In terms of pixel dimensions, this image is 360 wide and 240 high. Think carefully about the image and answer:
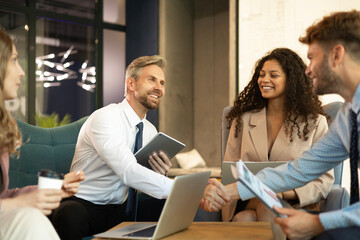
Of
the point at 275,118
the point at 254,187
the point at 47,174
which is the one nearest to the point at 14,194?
the point at 47,174

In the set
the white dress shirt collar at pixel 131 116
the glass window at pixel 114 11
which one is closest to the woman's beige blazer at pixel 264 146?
the white dress shirt collar at pixel 131 116

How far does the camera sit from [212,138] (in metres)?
6.50

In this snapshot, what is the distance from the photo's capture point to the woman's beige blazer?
7.57ft

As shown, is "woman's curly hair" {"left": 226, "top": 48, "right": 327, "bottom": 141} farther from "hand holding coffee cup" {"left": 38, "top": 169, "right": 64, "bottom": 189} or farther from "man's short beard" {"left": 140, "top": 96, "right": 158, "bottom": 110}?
"hand holding coffee cup" {"left": 38, "top": 169, "right": 64, "bottom": 189}

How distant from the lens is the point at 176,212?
1.69m

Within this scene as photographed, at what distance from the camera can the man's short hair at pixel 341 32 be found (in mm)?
1676

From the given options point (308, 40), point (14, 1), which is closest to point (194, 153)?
point (14, 1)

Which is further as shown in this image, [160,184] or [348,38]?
[160,184]

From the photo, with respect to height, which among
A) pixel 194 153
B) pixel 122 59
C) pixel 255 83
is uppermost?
pixel 122 59

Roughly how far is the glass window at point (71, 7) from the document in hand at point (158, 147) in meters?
4.14

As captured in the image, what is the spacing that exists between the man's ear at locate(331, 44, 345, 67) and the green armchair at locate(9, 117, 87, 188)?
5.28 feet

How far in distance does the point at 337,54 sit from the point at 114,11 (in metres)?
5.28

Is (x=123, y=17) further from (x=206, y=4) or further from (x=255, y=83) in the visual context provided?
(x=255, y=83)

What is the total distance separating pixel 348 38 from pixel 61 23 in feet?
16.7
